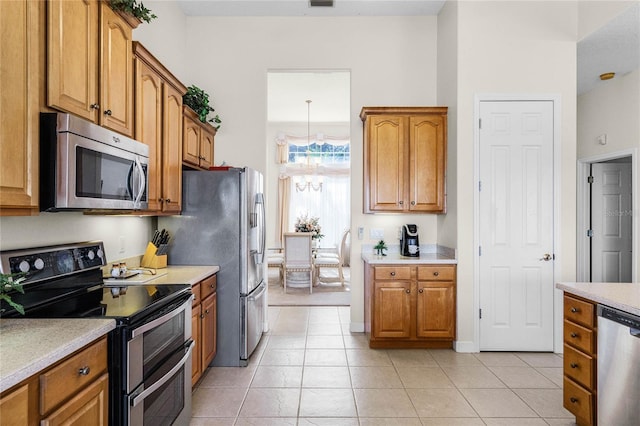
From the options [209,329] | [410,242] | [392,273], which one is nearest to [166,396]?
[209,329]

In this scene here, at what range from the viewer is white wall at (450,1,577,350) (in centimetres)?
353

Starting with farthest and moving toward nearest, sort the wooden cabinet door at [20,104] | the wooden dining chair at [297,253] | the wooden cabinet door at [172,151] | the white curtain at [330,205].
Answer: the white curtain at [330,205]
the wooden dining chair at [297,253]
the wooden cabinet door at [172,151]
the wooden cabinet door at [20,104]

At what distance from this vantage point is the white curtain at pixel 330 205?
28.8 feet

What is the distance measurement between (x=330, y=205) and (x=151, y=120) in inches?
256

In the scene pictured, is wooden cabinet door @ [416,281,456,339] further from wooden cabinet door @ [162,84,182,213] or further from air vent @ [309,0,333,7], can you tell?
air vent @ [309,0,333,7]

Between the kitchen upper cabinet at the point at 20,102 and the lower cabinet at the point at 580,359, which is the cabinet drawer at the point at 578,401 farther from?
the kitchen upper cabinet at the point at 20,102

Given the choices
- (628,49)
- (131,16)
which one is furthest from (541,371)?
(131,16)

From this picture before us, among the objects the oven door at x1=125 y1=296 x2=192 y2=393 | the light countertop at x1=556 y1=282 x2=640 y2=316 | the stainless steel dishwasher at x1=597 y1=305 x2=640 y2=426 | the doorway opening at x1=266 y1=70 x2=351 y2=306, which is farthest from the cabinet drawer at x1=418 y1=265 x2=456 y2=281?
the doorway opening at x1=266 y1=70 x2=351 y2=306

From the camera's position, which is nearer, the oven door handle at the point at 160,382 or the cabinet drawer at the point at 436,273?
the oven door handle at the point at 160,382

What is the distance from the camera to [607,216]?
4.82 meters

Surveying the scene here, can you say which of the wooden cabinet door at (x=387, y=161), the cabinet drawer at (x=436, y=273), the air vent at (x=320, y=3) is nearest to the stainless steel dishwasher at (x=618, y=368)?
the cabinet drawer at (x=436, y=273)

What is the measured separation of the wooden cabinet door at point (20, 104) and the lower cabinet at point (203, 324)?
130cm

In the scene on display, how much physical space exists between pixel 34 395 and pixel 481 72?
394cm

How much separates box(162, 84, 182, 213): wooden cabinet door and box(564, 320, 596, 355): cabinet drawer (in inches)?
109
